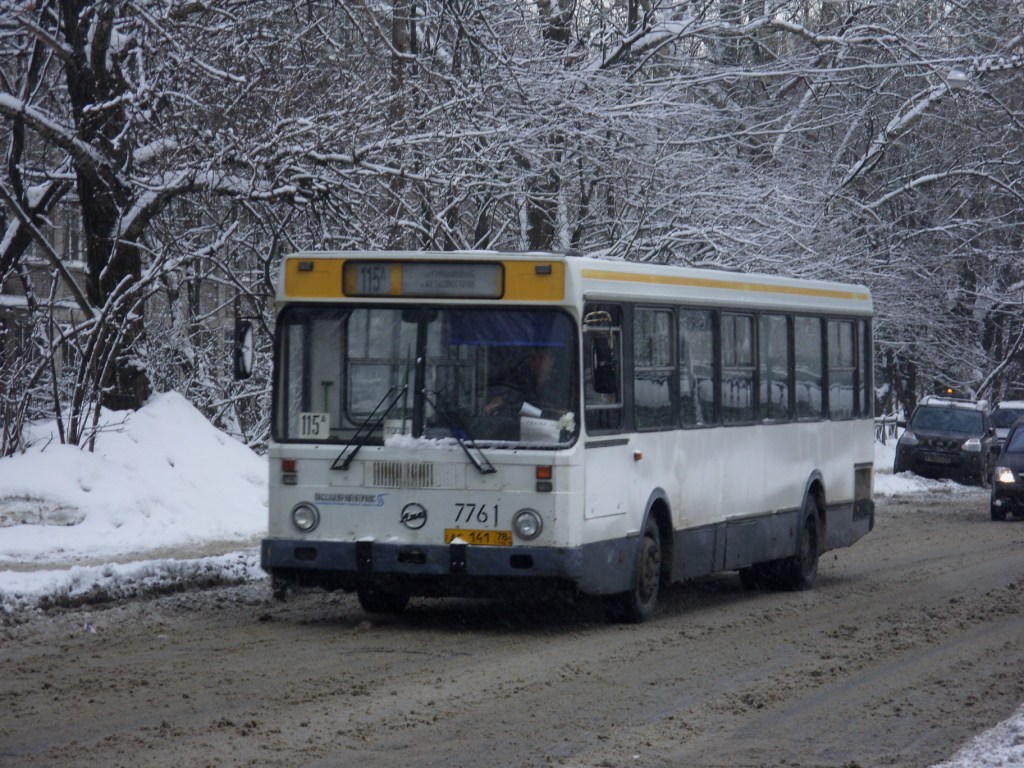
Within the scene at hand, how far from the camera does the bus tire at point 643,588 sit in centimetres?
1251

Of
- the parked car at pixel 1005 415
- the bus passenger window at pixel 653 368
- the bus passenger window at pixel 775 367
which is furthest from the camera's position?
the parked car at pixel 1005 415

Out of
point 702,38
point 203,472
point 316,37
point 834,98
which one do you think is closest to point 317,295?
point 203,472

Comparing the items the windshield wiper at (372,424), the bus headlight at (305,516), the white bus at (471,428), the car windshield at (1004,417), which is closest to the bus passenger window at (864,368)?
the white bus at (471,428)

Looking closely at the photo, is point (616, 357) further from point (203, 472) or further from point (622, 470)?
point (203, 472)

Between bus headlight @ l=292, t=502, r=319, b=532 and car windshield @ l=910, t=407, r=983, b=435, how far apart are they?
26288 millimetres

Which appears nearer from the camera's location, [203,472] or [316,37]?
[203,472]

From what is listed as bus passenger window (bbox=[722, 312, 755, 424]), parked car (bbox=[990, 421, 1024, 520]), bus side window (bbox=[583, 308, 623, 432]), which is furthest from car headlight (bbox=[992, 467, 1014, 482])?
bus side window (bbox=[583, 308, 623, 432])

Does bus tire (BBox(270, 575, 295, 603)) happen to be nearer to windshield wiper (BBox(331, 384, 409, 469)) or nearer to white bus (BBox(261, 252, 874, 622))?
white bus (BBox(261, 252, 874, 622))

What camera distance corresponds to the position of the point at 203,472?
19609 mm

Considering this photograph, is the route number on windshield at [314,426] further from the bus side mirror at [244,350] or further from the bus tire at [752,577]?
the bus tire at [752,577]

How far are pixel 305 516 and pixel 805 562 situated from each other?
5.95 metres

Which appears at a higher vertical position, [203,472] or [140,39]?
[140,39]

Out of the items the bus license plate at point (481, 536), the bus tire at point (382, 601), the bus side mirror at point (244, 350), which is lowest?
the bus tire at point (382, 601)

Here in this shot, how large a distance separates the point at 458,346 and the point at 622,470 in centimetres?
153
